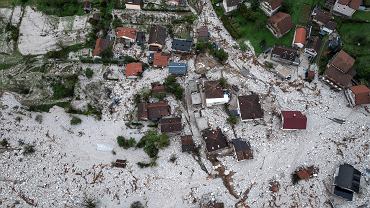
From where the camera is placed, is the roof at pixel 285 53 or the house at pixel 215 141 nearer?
the house at pixel 215 141

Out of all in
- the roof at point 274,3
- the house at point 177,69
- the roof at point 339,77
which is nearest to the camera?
the roof at point 339,77

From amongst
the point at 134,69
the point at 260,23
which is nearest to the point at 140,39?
the point at 134,69

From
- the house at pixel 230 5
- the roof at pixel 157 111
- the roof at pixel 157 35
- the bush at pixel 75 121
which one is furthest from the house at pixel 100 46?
the house at pixel 230 5

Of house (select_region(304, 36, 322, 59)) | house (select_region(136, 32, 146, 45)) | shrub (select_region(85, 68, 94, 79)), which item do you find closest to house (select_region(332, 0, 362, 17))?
house (select_region(304, 36, 322, 59))

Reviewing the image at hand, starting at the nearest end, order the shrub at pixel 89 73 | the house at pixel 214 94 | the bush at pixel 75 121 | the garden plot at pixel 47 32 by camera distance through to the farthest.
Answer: the house at pixel 214 94, the bush at pixel 75 121, the shrub at pixel 89 73, the garden plot at pixel 47 32

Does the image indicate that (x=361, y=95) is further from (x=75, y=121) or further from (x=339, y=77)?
(x=75, y=121)

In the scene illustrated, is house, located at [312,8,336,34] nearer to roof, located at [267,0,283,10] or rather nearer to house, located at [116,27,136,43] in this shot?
roof, located at [267,0,283,10]

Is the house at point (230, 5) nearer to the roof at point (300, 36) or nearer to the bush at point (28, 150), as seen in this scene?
the roof at point (300, 36)

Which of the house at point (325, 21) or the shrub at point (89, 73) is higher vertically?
the house at point (325, 21)
